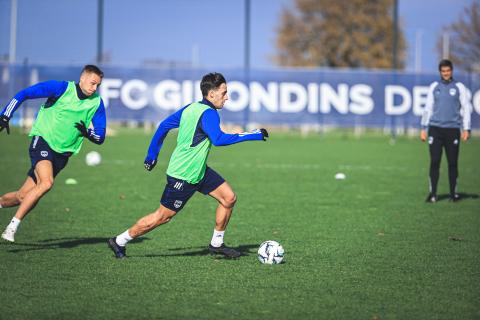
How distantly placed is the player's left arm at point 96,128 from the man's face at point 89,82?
27 cm

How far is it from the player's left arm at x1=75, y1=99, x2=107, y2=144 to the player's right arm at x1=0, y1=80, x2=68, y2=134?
0.43 meters

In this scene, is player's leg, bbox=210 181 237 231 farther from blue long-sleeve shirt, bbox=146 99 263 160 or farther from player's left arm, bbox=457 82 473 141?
player's left arm, bbox=457 82 473 141

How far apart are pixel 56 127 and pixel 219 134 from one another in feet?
7.23

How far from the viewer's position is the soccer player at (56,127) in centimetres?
873

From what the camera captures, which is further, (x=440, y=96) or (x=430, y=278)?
(x=440, y=96)

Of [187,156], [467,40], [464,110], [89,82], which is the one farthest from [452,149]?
[467,40]

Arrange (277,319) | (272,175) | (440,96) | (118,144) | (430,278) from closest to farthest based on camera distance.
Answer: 1. (277,319)
2. (430,278)
3. (440,96)
4. (272,175)
5. (118,144)

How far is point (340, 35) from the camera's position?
58.6 metres

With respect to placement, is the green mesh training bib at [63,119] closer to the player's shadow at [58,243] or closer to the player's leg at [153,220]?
the player's shadow at [58,243]

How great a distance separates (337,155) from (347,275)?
17.1 meters

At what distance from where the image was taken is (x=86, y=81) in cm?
881

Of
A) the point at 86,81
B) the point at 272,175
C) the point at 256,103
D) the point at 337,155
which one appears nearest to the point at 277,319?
the point at 86,81

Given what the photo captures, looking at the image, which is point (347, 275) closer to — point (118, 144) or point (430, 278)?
point (430, 278)

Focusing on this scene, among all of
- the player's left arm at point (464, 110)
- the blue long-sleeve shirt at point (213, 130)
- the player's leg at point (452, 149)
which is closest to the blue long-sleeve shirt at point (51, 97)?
the blue long-sleeve shirt at point (213, 130)
